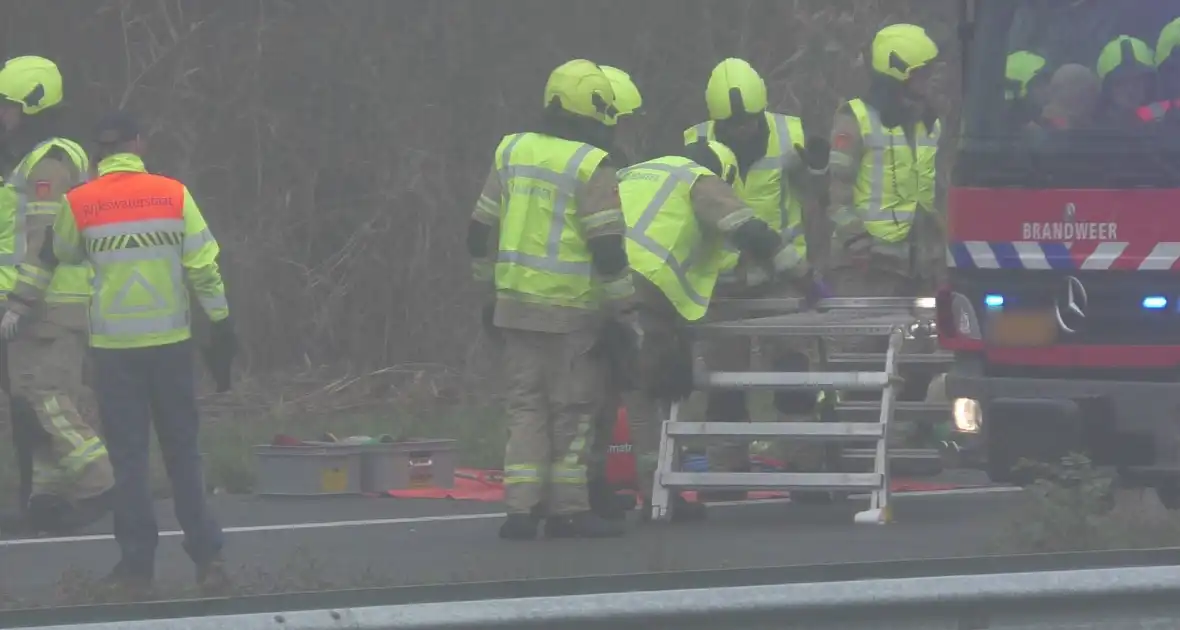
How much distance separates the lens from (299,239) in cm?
1766

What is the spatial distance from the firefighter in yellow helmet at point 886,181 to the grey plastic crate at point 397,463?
89.6 inches

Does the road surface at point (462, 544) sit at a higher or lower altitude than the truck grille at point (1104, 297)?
lower

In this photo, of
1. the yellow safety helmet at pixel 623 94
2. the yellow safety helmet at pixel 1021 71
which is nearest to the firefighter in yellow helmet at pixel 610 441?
the yellow safety helmet at pixel 623 94

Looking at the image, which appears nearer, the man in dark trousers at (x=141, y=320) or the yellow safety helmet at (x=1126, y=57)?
the man in dark trousers at (x=141, y=320)

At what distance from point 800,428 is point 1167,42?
2.18 m

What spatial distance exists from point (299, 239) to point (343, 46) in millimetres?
1521

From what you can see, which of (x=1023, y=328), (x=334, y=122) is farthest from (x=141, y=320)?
→ (x=334, y=122)

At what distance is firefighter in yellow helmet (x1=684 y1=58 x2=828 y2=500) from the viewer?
1059 cm

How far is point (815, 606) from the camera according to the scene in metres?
5.07

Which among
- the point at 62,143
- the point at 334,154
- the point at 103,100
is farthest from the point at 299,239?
the point at 62,143

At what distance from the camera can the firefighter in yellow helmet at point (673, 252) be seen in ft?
31.5

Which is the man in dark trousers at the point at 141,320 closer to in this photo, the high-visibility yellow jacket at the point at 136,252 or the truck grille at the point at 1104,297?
the high-visibility yellow jacket at the point at 136,252

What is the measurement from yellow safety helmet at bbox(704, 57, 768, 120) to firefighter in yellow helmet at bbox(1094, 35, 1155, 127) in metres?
2.19

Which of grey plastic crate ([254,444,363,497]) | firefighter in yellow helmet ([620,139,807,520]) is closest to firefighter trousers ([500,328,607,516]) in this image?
firefighter in yellow helmet ([620,139,807,520])
